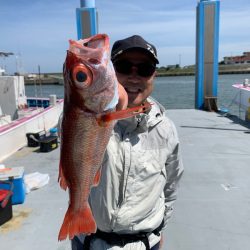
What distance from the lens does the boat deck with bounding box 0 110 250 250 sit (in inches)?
127

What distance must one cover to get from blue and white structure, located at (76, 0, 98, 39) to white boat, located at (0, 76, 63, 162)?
9.30ft

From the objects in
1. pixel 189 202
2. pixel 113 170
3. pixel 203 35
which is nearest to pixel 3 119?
pixel 203 35

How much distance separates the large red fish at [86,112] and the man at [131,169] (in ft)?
1.21

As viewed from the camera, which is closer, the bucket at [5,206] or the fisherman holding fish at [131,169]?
the fisherman holding fish at [131,169]

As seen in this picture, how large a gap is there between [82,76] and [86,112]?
0.14 meters

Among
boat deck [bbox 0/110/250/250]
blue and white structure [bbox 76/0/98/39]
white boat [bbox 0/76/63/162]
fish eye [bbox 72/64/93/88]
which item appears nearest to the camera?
fish eye [bbox 72/64/93/88]

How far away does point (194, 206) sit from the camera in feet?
12.8

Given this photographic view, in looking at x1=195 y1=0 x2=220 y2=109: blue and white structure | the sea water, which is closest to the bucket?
the sea water

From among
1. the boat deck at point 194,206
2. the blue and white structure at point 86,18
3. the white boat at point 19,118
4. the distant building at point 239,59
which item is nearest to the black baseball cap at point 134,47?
the boat deck at point 194,206

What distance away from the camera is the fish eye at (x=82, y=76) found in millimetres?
1096

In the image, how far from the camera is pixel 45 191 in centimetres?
457

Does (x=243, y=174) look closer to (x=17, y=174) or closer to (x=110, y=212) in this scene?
(x=17, y=174)

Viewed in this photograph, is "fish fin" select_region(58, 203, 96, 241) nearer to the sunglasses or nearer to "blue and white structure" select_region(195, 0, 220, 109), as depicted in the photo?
the sunglasses

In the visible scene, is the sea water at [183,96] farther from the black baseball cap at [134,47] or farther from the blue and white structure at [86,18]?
the black baseball cap at [134,47]
